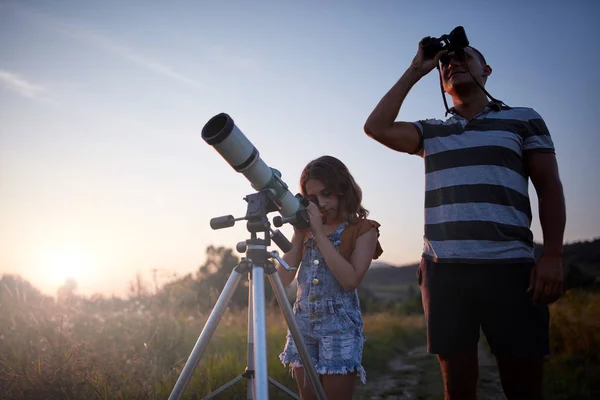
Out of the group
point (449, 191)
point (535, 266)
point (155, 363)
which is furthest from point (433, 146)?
point (155, 363)

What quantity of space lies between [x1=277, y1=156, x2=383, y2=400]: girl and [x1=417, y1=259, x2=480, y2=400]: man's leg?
458mm

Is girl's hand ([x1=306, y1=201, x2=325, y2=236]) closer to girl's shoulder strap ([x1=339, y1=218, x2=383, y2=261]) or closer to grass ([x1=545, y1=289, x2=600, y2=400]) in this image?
girl's shoulder strap ([x1=339, y1=218, x2=383, y2=261])

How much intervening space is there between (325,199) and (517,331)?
1365mm

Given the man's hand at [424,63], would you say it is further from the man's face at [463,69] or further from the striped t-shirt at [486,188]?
the striped t-shirt at [486,188]

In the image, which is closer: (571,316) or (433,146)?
(433,146)

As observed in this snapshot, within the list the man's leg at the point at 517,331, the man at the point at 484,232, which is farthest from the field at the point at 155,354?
the man's leg at the point at 517,331

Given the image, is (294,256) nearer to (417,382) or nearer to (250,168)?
(250,168)

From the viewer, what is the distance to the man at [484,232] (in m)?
2.34

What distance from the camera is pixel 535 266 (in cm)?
236

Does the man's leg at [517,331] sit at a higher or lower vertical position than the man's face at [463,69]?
lower

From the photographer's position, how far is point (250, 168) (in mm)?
2283

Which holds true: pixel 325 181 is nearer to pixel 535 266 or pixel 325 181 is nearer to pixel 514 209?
pixel 514 209

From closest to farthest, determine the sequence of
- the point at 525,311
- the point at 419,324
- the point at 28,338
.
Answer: the point at 525,311
the point at 28,338
the point at 419,324

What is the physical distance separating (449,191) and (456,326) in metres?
0.77
